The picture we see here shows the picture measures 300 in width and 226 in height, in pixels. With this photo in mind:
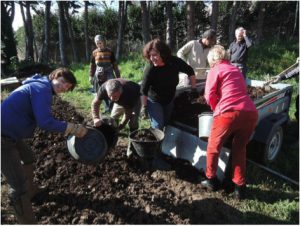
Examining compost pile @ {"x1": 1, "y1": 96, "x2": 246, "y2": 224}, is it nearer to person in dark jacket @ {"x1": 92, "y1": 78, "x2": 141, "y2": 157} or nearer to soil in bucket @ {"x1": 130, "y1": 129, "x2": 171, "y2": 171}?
soil in bucket @ {"x1": 130, "y1": 129, "x2": 171, "y2": 171}

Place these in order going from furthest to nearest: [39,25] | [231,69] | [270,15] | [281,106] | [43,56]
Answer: [39,25] → [43,56] → [270,15] → [281,106] → [231,69]

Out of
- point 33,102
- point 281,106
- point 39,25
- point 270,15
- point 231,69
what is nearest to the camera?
point 33,102

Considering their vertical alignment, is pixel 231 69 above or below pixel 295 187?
above

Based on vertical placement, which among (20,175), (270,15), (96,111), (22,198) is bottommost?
(22,198)

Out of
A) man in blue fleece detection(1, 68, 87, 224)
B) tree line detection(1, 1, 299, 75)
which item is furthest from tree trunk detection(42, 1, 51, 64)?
man in blue fleece detection(1, 68, 87, 224)

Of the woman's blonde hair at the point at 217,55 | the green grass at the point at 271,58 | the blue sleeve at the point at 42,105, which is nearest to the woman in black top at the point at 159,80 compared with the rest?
the woman's blonde hair at the point at 217,55

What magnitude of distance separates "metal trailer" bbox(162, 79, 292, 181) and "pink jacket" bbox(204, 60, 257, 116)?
631 millimetres

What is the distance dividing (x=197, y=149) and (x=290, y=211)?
1220mm

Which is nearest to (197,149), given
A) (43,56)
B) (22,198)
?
(22,198)

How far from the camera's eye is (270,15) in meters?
16.9

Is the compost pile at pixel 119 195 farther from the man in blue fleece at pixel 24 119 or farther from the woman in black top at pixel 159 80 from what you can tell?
the woman in black top at pixel 159 80

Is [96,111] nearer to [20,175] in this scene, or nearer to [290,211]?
[20,175]

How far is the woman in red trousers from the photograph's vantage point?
3477mm

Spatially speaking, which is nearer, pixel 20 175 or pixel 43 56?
Result: pixel 20 175
